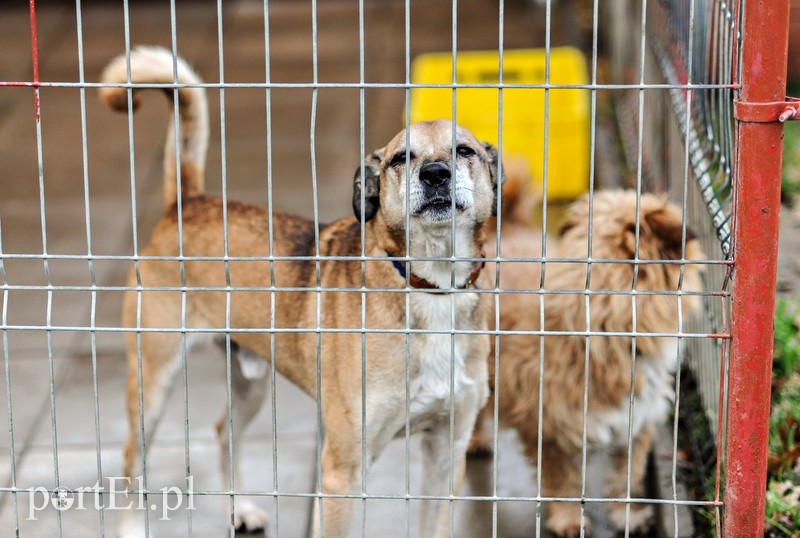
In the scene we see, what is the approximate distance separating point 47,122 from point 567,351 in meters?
6.50

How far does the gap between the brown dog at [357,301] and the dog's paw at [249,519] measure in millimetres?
362

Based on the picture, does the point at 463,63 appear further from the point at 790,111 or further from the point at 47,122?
the point at 790,111

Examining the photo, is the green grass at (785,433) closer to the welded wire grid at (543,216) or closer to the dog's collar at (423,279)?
the welded wire grid at (543,216)

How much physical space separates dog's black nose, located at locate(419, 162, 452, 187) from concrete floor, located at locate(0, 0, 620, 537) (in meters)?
0.85

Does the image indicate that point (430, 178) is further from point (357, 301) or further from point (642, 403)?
point (642, 403)

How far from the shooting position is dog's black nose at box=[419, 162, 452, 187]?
126 inches

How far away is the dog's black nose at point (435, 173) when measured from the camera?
3213 mm

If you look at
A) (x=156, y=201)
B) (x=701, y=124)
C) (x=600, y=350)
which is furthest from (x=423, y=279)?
(x=156, y=201)

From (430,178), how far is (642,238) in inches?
37.9

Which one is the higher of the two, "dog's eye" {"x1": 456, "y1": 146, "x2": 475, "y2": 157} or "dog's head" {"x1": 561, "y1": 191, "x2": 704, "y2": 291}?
"dog's eye" {"x1": 456, "y1": 146, "x2": 475, "y2": 157}

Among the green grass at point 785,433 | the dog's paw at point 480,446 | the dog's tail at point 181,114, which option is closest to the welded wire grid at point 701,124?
the green grass at point 785,433

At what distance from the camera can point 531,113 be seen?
23.2ft

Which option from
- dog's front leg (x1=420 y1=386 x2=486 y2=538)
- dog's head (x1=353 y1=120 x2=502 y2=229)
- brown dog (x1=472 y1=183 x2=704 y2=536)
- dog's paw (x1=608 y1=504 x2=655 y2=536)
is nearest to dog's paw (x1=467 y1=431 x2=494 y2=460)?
brown dog (x1=472 y1=183 x2=704 y2=536)

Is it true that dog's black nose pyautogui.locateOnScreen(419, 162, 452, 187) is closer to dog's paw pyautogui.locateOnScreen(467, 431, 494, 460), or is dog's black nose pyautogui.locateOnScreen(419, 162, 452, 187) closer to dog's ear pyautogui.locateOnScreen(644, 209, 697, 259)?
dog's ear pyautogui.locateOnScreen(644, 209, 697, 259)
